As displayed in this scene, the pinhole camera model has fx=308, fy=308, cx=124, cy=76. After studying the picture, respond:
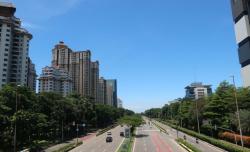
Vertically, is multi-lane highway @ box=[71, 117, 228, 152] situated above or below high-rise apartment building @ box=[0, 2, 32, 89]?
below

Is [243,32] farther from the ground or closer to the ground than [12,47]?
closer to the ground

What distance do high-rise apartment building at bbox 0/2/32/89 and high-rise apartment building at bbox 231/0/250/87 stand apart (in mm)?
93737

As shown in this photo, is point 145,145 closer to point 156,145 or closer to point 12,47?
point 156,145

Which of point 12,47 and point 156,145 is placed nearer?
point 156,145

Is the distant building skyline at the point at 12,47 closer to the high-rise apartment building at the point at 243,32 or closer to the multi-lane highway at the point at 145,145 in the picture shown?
the multi-lane highway at the point at 145,145

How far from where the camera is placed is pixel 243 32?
92.4m

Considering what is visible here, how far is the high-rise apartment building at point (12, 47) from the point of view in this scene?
13575 centimetres

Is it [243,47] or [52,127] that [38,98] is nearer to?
[52,127]

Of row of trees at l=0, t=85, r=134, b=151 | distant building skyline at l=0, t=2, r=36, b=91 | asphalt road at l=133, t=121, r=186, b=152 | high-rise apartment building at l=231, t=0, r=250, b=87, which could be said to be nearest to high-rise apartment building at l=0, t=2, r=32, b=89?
distant building skyline at l=0, t=2, r=36, b=91

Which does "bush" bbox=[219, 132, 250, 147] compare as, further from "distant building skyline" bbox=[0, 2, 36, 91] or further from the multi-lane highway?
"distant building skyline" bbox=[0, 2, 36, 91]

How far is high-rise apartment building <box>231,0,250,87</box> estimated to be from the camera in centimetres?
9006

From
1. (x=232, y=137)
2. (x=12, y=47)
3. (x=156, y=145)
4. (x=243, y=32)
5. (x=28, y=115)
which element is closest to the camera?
(x=28, y=115)

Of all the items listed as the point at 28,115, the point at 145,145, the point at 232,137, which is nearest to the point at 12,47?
the point at 28,115

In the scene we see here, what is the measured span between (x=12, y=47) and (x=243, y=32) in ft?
334
